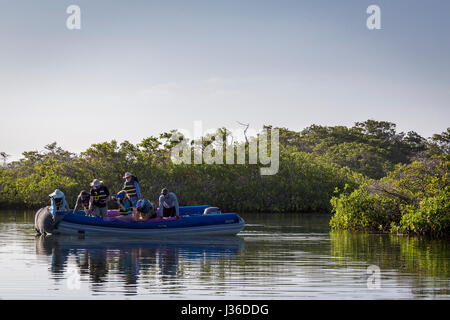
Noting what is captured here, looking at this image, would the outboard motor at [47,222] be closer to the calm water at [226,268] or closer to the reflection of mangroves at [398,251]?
the calm water at [226,268]

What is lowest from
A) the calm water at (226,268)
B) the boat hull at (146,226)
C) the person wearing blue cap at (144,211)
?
the calm water at (226,268)

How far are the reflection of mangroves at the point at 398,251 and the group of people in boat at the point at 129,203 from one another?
515 centimetres

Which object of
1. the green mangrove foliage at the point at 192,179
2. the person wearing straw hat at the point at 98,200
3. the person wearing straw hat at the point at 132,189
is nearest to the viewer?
the person wearing straw hat at the point at 132,189

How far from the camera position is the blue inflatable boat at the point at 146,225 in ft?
70.7

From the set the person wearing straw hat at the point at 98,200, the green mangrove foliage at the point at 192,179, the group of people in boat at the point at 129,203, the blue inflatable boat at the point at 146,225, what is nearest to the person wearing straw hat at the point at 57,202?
the group of people in boat at the point at 129,203

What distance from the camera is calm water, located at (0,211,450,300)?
11789 mm


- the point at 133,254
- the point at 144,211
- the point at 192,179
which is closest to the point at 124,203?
the point at 144,211

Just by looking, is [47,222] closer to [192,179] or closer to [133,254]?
[133,254]

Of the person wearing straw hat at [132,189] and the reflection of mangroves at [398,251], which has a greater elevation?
the person wearing straw hat at [132,189]

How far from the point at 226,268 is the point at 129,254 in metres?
3.59

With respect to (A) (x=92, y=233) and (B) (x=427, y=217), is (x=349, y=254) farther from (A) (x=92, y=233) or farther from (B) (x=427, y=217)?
(A) (x=92, y=233)

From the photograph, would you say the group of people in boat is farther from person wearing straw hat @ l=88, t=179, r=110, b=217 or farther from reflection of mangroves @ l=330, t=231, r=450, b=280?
reflection of mangroves @ l=330, t=231, r=450, b=280

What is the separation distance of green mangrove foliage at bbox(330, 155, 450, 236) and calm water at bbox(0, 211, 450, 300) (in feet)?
3.76
